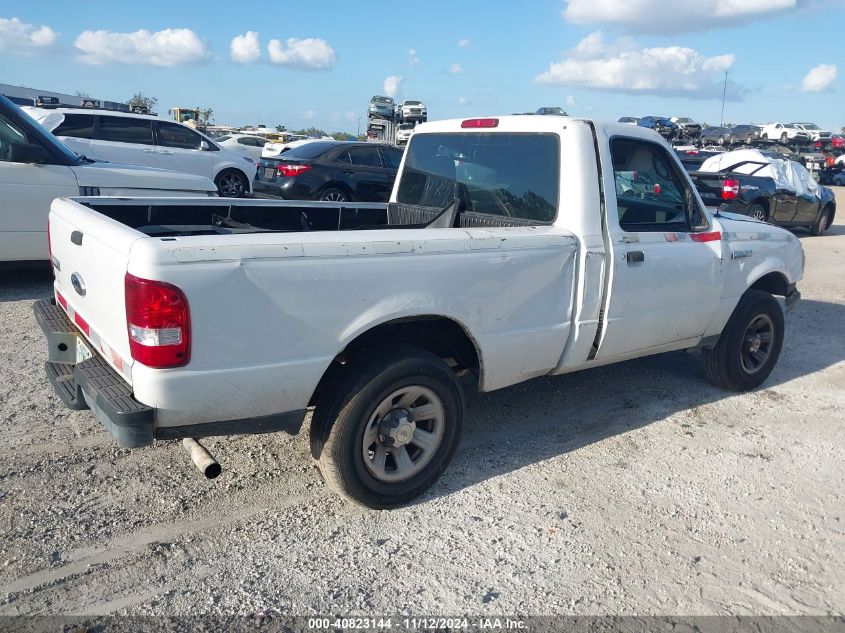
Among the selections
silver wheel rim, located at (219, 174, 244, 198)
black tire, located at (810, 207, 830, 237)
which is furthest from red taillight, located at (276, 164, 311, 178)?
black tire, located at (810, 207, 830, 237)

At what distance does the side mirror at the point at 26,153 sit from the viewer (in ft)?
21.6

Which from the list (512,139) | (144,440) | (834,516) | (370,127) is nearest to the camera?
(144,440)

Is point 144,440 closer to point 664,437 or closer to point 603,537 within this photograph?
point 603,537

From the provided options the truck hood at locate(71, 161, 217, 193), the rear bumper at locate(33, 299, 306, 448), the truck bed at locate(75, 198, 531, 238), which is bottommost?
the rear bumper at locate(33, 299, 306, 448)

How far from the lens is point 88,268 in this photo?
3.32 metres

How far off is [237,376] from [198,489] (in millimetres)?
1001

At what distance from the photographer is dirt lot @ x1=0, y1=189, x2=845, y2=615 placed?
296 centimetres

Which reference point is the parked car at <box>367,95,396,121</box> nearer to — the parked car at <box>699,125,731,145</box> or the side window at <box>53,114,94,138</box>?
the side window at <box>53,114,94,138</box>

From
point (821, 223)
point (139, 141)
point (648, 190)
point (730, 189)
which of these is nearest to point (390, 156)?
point (139, 141)

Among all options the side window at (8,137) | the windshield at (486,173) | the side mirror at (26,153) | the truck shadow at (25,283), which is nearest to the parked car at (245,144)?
the truck shadow at (25,283)

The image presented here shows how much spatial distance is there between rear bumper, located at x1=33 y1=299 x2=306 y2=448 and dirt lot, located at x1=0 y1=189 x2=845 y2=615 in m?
0.53

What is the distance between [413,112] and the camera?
103 ft

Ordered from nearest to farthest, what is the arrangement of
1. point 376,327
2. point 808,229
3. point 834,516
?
1. point 376,327
2. point 834,516
3. point 808,229

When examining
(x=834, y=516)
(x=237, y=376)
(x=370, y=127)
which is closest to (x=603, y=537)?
(x=834, y=516)
